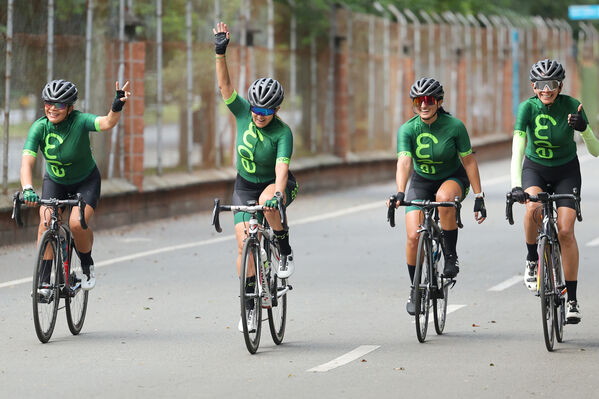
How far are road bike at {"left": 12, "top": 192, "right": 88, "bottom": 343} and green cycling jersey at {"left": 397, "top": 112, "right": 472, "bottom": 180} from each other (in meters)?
2.34

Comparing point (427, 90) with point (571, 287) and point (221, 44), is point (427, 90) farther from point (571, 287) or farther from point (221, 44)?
point (571, 287)

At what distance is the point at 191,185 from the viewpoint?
2238cm

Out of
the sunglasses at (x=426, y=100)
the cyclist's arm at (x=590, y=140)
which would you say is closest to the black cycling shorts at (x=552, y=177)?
the cyclist's arm at (x=590, y=140)

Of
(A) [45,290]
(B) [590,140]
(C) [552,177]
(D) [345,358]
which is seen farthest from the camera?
(C) [552,177]

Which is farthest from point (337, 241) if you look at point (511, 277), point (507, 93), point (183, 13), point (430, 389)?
point (507, 93)

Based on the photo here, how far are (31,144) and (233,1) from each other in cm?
1446

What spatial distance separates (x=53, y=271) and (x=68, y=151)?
86 centimetres

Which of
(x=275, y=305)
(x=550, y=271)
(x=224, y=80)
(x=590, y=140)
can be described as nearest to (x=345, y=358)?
(x=275, y=305)

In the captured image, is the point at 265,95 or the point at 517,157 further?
the point at 517,157

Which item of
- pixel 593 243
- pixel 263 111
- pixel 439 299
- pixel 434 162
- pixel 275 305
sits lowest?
pixel 593 243

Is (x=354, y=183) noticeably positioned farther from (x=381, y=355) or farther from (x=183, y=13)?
(x=381, y=355)

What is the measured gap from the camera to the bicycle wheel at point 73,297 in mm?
10680

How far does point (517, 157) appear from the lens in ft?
34.0

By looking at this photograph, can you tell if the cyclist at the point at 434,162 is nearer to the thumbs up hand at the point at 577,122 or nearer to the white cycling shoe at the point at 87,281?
the thumbs up hand at the point at 577,122
